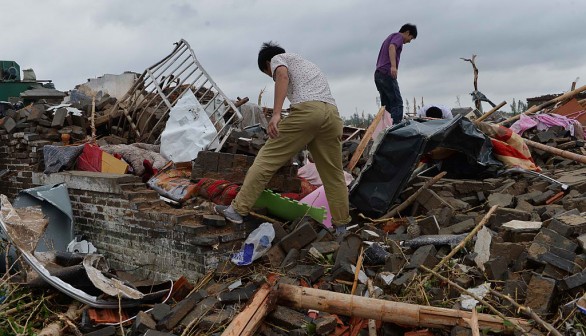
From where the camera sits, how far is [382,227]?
5.68 metres

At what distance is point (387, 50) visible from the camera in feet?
27.1

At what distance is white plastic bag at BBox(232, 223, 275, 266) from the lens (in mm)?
4914

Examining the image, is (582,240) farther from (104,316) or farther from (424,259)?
(104,316)

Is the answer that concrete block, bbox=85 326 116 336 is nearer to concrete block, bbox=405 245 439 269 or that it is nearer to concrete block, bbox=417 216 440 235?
concrete block, bbox=405 245 439 269

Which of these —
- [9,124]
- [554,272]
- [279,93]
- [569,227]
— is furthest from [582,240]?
[9,124]

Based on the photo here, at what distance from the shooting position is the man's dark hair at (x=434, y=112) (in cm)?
945

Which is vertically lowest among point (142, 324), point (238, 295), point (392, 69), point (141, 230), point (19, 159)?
point (142, 324)

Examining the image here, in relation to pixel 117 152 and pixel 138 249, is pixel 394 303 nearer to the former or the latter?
pixel 138 249

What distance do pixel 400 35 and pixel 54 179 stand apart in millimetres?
5172

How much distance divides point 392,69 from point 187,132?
3.14 m

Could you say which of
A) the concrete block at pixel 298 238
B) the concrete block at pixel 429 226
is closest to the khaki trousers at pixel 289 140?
the concrete block at pixel 298 238

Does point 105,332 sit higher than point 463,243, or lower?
lower

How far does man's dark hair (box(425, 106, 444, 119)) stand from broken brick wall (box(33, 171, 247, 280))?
542 cm

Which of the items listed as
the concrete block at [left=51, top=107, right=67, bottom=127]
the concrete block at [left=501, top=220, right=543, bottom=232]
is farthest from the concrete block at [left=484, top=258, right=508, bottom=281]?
the concrete block at [left=51, top=107, right=67, bottom=127]
